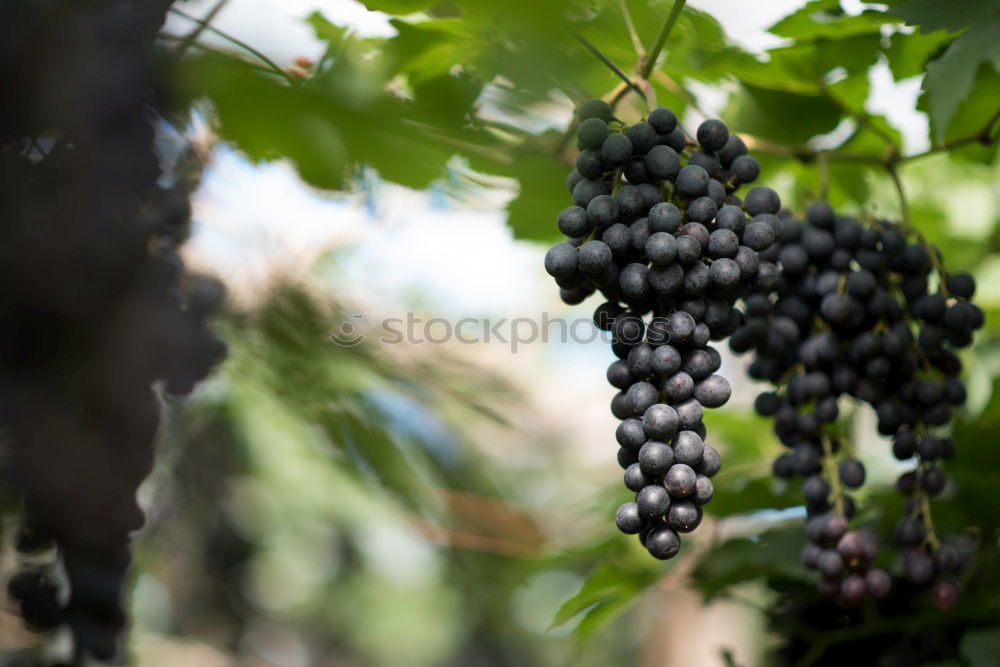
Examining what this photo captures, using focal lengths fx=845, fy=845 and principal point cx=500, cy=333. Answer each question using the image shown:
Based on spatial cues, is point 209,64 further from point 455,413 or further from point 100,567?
point 100,567

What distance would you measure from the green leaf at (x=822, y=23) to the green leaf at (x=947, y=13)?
19 centimetres

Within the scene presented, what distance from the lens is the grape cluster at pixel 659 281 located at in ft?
2.22

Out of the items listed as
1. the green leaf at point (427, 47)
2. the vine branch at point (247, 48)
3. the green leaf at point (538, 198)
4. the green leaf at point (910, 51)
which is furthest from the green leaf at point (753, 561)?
the vine branch at point (247, 48)

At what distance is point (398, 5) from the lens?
0.92 metres

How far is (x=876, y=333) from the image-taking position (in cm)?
101

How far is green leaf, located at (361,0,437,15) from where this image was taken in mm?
909

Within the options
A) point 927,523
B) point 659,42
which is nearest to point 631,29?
point 659,42

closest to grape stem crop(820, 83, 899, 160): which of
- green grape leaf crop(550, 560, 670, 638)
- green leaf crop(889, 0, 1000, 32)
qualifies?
green leaf crop(889, 0, 1000, 32)

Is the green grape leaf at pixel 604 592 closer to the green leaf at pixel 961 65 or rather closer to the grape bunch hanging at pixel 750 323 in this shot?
the grape bunch hanging at pixel 750 323

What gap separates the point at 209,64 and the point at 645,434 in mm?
424

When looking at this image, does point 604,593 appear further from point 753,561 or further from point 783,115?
point 783,115

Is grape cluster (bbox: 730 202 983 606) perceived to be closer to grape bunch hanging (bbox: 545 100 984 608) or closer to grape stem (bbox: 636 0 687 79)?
grape bunch hanging (bbox: 545 100 984 608)

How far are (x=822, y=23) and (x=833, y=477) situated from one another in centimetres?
56

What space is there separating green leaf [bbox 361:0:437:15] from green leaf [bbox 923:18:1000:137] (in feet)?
1.70
